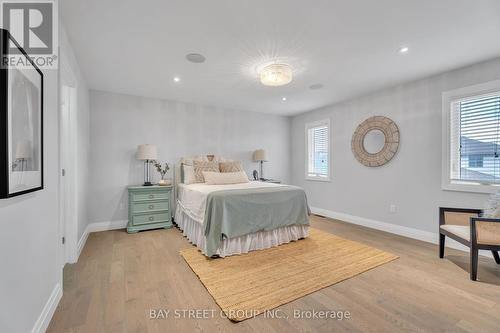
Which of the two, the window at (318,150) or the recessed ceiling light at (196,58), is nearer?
the recessed ceiling light at (196,58)

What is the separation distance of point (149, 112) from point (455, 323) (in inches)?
190

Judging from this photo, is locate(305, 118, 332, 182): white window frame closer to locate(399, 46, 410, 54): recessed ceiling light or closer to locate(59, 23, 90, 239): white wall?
locate(399, 46, 410, 54): recessed ceiling light

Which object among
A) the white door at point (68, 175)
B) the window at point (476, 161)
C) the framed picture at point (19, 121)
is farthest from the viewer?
the window at point (476, 161)

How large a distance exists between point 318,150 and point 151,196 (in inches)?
145

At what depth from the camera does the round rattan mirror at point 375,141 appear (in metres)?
3.77

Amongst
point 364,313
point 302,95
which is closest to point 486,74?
point 302,95

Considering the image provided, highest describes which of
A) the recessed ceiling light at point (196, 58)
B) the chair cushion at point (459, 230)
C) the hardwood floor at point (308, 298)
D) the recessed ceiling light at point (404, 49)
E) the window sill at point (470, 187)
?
the recessed ceiling light at point (404, 49)

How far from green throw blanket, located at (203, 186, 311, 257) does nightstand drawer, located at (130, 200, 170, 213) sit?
1.57m

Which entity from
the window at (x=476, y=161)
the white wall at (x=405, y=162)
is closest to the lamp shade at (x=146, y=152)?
the white wall at (x=405, y=162)

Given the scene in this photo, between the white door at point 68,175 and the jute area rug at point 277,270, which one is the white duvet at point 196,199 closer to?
the jute area rug at point 277,270

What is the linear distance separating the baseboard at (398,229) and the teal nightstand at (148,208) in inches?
131

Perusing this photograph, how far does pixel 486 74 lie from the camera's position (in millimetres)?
2838

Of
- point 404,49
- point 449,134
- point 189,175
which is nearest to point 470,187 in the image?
point 449,134

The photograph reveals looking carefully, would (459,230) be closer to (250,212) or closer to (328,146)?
(250,212)
